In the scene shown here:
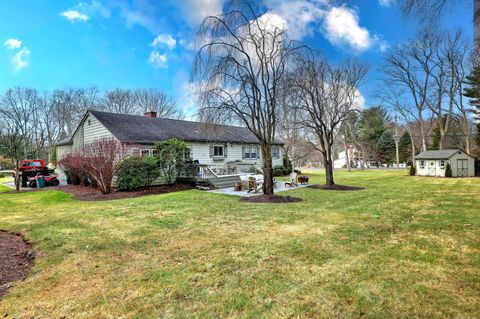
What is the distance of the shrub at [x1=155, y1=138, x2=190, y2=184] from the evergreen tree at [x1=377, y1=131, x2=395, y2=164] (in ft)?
125

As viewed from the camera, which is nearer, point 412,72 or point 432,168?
point 432,168

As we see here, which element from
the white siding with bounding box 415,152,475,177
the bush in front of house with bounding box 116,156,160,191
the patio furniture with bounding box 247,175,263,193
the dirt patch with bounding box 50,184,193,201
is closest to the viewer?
the dirt patch with bounding box 50,184,193,201

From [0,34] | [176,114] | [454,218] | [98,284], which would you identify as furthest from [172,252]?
[176,114]

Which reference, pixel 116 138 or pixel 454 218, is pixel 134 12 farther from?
pixel 454 218

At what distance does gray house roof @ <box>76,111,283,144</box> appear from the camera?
15477 millimetres

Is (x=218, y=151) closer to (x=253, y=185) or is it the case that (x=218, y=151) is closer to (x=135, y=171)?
(x=135, y=171)

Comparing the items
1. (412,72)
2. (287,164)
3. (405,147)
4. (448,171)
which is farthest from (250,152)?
(405,147)

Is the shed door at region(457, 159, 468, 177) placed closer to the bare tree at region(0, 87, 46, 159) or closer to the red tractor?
the red tractor

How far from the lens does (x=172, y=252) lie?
177 inches

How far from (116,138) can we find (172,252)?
39.6ft

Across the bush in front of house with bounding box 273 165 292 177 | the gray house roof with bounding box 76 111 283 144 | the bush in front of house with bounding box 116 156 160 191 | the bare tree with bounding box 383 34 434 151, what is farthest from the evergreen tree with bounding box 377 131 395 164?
the bush in front of house with bounding box 116 156 160 191

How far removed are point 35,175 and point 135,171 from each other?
11140 millimetres

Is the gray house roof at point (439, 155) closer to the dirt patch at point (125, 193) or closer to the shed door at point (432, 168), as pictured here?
the shed door at point (432, 168)

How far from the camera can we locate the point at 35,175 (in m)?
19.0
